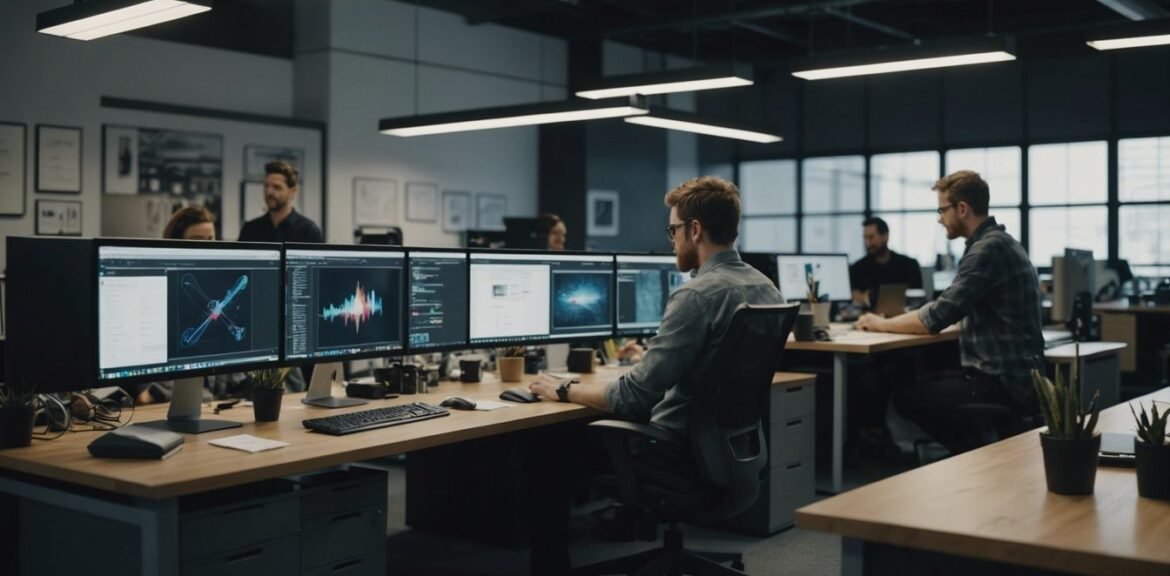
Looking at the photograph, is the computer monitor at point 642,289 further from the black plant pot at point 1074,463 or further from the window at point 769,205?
the window at point 769,205

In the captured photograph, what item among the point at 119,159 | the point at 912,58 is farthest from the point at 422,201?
the point at 912,58

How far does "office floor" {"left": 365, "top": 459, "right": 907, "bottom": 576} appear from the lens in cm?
370

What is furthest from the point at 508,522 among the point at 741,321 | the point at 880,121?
the point at 880,121

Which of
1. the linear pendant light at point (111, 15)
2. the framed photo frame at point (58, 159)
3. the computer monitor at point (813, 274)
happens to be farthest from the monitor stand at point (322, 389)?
the framed photo frame at point (58, 159)

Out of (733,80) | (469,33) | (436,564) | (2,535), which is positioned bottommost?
(436,564)

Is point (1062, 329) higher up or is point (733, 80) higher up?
point (733, 80)

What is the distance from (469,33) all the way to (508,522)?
618cm

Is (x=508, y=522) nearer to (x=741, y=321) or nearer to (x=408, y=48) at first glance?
(x=741, y=321)

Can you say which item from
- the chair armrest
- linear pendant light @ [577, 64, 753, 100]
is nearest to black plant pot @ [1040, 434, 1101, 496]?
the chair armrest

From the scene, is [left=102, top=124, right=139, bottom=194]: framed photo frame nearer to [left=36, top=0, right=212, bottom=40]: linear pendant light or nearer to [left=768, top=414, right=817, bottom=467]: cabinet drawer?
[left=36, top=0, right=212, bottom=40]: linear pendant light

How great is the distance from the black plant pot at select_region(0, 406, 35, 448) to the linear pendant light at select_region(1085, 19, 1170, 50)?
4391mm

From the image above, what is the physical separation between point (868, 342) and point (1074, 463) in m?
3.00

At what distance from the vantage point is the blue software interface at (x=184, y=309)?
248cm

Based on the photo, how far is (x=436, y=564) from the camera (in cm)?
375
